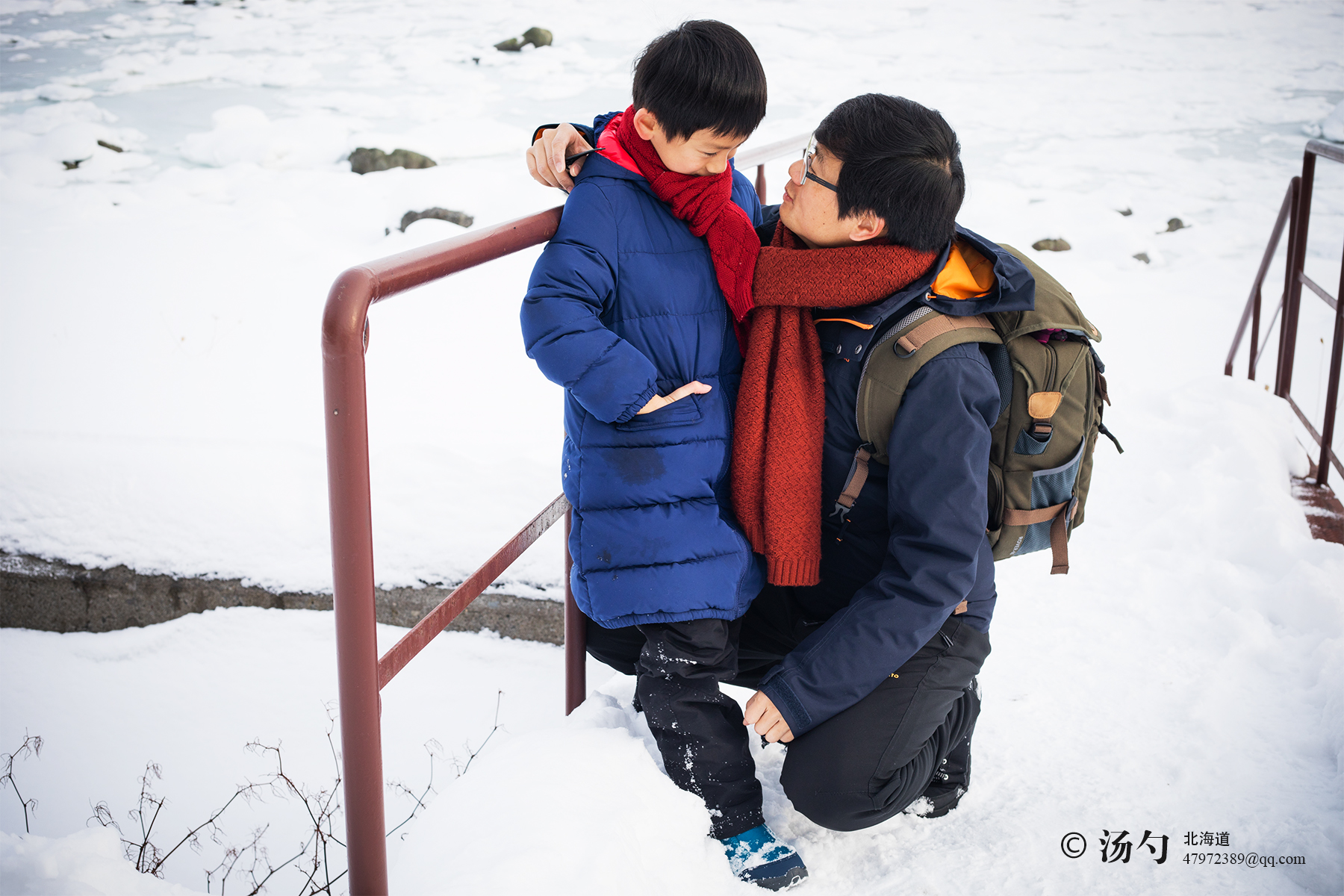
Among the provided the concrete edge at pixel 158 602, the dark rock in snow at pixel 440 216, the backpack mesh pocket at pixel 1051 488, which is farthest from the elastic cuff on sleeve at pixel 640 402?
the dark rock in snow at pixel 440 216

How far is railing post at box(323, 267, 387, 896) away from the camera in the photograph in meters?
1.03

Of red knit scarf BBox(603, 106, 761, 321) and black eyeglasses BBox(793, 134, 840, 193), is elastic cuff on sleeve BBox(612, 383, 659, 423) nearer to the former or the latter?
red knit scarf BBox(603, 106, 761, 321)

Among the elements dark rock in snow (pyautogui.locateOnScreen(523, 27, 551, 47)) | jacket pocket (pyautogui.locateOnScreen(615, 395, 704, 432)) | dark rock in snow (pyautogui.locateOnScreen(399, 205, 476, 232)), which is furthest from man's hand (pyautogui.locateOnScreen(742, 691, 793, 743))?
dark rock in snow (pyautogui.locateOnScreen(523, 27, 551, 47))

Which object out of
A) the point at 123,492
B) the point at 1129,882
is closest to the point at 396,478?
the point at 123,492

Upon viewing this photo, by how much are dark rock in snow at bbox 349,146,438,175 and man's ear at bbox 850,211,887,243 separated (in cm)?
708

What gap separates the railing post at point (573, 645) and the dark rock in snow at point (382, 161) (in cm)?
690

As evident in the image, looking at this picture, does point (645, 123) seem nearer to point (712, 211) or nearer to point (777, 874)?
point (712, 211)

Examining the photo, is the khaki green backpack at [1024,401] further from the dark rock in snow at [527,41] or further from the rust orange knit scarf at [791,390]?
the dark rock in snow at [527,41]

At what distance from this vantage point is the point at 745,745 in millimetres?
1570

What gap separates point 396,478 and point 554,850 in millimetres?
2160

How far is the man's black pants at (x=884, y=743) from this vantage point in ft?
4.87

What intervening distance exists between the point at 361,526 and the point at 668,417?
538 mm

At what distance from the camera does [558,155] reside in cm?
148

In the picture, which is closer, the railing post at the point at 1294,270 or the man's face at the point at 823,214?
the man's face at the point at 823,214
